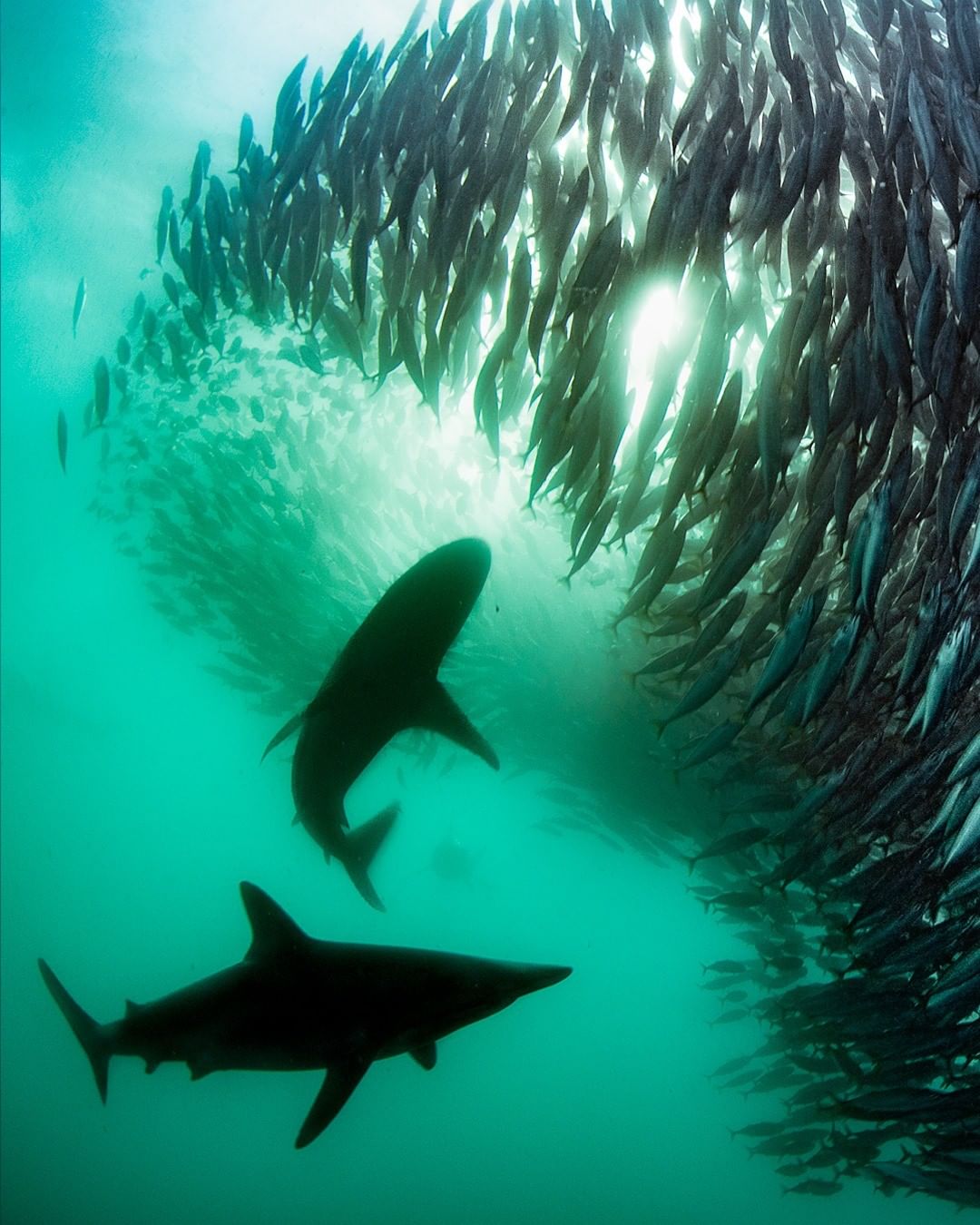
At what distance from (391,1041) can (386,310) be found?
12.7 ft

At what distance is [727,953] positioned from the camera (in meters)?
25.7

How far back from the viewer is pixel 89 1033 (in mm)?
4520

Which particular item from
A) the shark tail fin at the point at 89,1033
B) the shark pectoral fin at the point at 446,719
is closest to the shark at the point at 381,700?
the shark pectoral fin at the point at 446,719

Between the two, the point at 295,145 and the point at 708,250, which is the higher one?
the point at 295,145

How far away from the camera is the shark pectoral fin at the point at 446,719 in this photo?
3656 millimetres

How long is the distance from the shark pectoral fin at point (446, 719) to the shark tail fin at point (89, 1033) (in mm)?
2790

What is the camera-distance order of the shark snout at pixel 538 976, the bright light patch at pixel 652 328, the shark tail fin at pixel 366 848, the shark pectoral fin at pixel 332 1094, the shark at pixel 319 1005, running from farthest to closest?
the shark tail fin at pixel 366 848
the shark pectoral fin at pixel 332 1094
the shark at pixel 319 1005
the bright light patch at pixel 652 328
the shark snout at pixel 538 976

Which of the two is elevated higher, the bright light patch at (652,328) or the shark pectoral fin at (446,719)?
the bright light patch at (652,328)

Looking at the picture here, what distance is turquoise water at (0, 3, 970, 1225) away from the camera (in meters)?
7.17

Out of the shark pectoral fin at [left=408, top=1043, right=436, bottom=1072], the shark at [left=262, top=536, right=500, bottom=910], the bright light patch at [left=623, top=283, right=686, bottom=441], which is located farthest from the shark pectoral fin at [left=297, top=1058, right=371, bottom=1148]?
the bright light patch at [left=623, top=283, right=686, bottom=441]

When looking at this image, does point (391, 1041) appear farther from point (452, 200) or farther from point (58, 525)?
point (58, 525)

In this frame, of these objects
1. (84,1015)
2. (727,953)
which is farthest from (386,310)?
(727,953)

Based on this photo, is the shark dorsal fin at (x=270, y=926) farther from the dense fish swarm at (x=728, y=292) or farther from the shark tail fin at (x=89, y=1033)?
the dense fish swarm at (x=728, y=292)

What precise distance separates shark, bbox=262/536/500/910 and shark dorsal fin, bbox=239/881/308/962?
1.67ft
